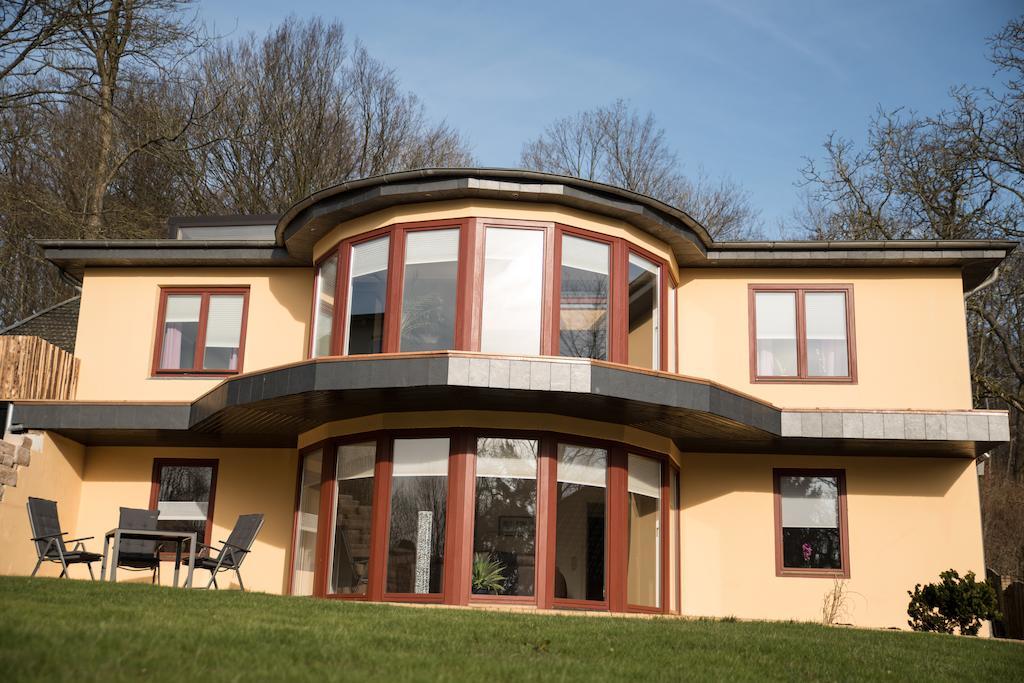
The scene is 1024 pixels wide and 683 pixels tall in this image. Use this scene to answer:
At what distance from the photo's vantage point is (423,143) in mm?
35000

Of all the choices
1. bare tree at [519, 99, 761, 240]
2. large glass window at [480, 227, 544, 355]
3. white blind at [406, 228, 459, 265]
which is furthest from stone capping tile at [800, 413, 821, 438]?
bare tree at [519, 99, 761, 240]

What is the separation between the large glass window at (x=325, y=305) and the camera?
15.5 metres

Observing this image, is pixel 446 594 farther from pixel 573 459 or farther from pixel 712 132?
pixel 712 132

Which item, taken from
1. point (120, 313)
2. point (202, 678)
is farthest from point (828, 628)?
point (120, 313)

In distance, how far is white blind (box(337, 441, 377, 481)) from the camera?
14250mm

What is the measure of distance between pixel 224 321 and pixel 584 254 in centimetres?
639

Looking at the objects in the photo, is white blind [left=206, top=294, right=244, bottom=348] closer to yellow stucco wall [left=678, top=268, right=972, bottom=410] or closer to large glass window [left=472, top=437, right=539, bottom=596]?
large glass window [left=472, top=437, right=539, bottom=596]

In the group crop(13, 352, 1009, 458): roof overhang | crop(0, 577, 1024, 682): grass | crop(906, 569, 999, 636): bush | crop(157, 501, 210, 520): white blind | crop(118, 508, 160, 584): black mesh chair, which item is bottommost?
crop(0, 577, 1024, 682): grass

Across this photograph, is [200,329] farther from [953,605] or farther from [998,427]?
[998,427]

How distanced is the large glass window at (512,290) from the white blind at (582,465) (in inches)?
56.2

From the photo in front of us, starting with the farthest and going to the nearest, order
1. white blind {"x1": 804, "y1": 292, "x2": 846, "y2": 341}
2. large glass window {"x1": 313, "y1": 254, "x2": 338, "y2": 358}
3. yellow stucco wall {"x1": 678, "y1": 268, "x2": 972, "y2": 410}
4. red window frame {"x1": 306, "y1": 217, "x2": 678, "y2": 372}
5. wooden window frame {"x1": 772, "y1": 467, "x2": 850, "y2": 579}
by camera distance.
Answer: white blind {"x1": 804, "y1": 292, "x2": 846, "y2": 341} < yellow stucco wall {"x1": 678, "y1": 268, "x2": 972, "y2": 410} < wooden window frame {"x1": 772, "y1": 467, "x2": 850, "y2": 579} < large glass window {"x1": 313, "y1": 254, "x2": 338, "y2": 358} < red window frame {"x1": 306, "y1": 217, "x2": 678, "y2": 372}

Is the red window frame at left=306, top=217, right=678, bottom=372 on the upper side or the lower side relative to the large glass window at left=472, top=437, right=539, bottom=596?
upper

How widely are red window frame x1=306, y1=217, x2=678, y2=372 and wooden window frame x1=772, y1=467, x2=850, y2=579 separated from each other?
12.6 ft

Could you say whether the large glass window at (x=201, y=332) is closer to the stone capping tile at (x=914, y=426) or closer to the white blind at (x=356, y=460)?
the white blind at (x=356, y=460)
